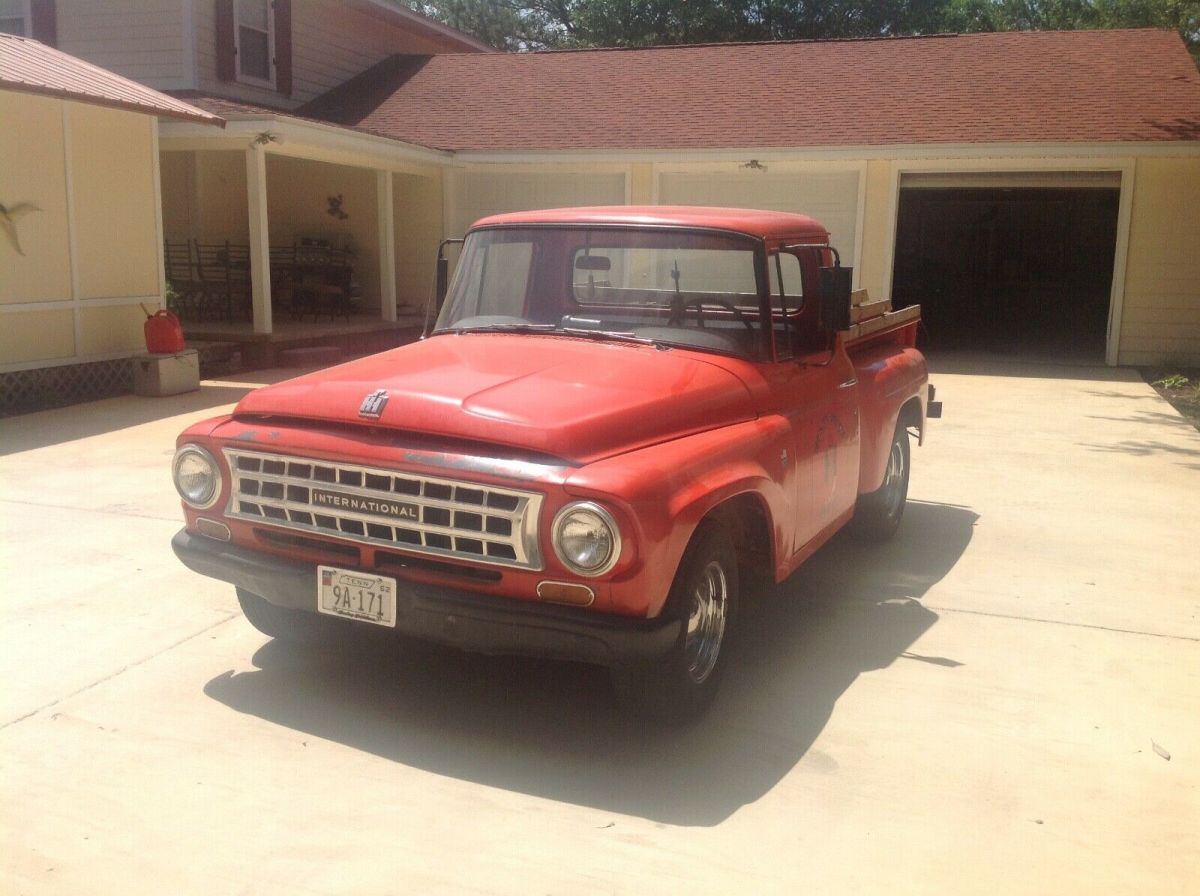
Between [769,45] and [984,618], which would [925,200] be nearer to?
[769,45]

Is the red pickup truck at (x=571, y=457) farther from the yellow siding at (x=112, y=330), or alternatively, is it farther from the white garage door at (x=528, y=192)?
the white garage door at (x=528, y=192)

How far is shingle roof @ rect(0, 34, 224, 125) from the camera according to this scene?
32.0 ft

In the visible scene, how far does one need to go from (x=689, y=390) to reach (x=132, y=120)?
977cm

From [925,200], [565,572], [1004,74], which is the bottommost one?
[565,572]

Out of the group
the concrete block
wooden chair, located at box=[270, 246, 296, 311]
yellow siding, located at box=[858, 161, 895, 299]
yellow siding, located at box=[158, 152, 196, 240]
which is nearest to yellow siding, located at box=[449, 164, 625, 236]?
wooden chair, located at box=[270, 246, 296, 311]

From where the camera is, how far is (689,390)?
417 centimetres

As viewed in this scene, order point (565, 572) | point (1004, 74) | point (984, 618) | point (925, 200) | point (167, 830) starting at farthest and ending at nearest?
1. point (925, 200)
2. point (1004, 74)
3. point (984, 618)
4. point (565, 572)
5. point (167, 830)

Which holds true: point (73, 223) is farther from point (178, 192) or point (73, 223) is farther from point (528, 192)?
point (528, 192)

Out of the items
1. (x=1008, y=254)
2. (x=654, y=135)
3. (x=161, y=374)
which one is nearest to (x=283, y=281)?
A: (x=654, y=135)

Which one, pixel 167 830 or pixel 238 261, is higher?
pixel 238 261

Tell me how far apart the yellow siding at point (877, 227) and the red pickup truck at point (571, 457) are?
38.4 feet

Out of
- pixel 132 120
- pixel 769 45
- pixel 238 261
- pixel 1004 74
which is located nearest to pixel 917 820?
pixel 132 120

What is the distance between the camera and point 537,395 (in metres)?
3.90

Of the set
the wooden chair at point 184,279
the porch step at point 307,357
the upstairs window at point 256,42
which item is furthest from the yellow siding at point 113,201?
the upstairs window at point 256,42
